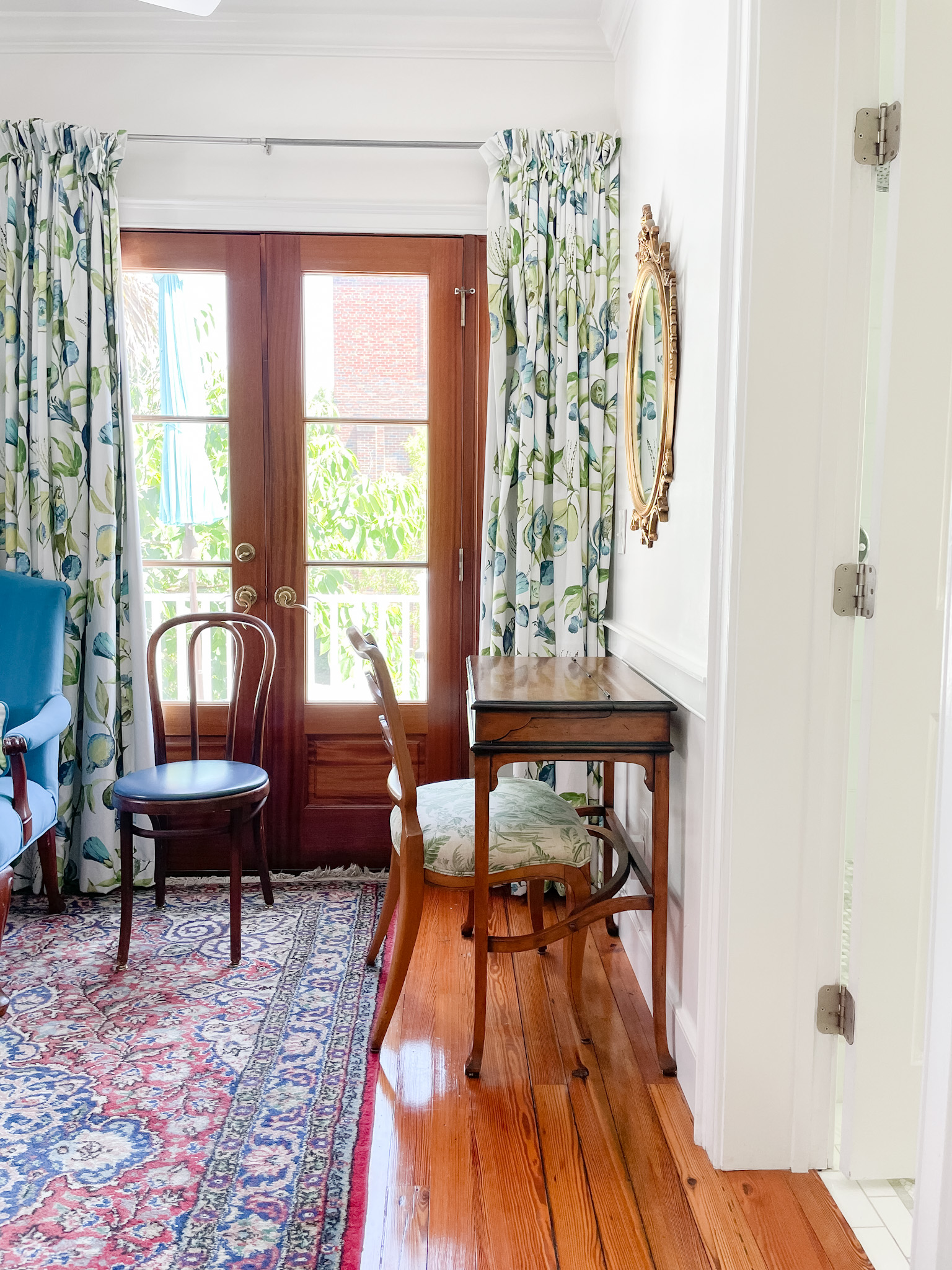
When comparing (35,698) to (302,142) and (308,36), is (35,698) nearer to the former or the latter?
(302,142)

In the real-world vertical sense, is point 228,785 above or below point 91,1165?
above

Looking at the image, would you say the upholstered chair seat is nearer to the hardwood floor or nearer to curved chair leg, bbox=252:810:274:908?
curved chair leg, bbox=252:810:274:908

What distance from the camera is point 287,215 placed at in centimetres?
315

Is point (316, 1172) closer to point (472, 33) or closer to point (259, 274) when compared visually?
point (259, 274)

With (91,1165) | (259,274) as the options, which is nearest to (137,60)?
(259,274)

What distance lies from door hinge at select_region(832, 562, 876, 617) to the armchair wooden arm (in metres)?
2.00

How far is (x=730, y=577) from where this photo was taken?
1701 millimetres

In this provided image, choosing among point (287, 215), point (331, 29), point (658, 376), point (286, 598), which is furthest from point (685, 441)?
point (331, 29)

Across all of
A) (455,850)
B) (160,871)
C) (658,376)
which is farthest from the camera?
(160,871)

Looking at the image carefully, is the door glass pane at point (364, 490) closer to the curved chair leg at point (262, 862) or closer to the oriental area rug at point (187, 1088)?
the curved chair leg at point (262, 862)

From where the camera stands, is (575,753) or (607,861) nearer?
(575,753)

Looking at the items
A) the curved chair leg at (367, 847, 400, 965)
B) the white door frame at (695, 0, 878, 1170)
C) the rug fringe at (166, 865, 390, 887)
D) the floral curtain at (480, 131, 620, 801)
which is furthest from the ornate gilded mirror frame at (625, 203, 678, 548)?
the rug fringe at (166, 865, 390, 887)

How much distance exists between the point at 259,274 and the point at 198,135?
0.47m

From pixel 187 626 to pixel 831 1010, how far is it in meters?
2.40
